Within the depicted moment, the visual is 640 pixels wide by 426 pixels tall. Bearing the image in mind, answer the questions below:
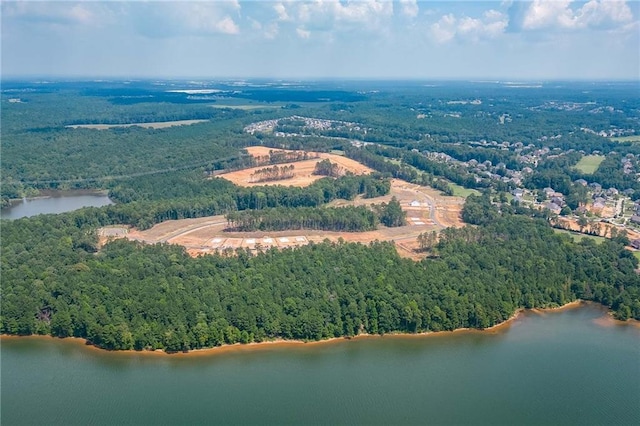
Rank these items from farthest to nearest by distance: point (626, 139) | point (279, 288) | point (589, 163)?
point (626, 139) → point (589, 163) → point (279, 288)

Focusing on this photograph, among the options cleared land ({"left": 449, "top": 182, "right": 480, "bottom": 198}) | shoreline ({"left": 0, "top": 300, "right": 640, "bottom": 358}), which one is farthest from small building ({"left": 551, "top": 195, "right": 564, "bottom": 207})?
shoreline ({"left": 0, "top": 300, "right": 640, "bottom": 358})

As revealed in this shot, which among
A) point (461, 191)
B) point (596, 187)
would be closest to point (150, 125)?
point (461, 191)

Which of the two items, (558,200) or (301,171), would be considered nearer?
(558,200)

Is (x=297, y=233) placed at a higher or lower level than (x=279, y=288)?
lower

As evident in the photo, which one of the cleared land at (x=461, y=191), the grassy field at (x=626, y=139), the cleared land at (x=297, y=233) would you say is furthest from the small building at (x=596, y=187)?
the grassy field at (x=626, y=139)

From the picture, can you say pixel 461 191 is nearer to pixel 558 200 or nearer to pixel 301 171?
pixel 558 200

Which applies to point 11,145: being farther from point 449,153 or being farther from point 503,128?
point 503,128
